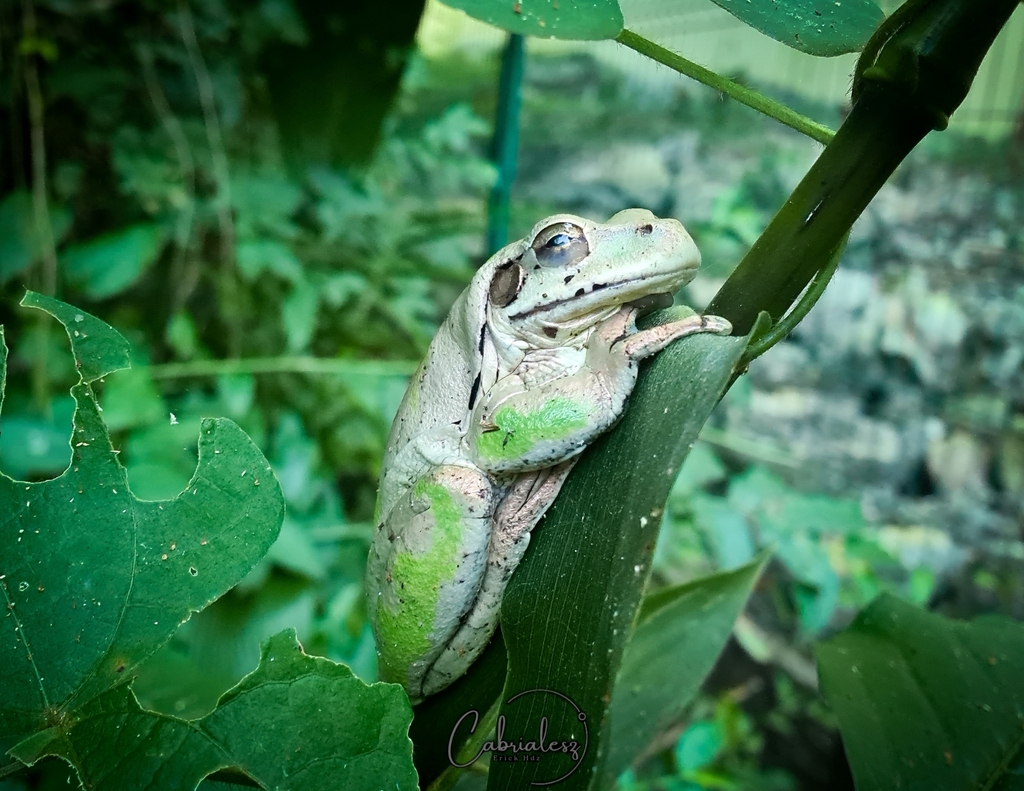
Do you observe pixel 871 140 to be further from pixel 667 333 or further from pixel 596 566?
pixel 596 566

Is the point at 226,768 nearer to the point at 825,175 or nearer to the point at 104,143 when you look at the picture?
the point at 825,175

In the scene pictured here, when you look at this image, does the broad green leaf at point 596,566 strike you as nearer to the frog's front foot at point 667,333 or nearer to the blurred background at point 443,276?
the frog's front foot at point 667,333

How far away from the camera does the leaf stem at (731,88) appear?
548mm

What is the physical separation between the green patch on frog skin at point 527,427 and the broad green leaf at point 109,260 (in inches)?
49.6

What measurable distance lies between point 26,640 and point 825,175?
0.60 meters

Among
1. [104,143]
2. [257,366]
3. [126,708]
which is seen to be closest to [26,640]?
[126,708]

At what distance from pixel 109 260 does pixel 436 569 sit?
133 centimetres

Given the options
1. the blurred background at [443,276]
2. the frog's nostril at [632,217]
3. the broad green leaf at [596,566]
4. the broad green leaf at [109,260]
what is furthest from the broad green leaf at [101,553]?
the broad green leaf at [109,260]

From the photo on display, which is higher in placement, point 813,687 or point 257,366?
point 257,366

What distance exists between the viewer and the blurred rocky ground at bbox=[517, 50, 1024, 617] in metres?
1.92

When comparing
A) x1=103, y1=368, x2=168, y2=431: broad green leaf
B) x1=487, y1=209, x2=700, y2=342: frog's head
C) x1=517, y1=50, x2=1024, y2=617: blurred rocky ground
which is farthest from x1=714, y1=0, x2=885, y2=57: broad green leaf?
x1=517, y1=50, x2=1024, y2=617: blurred rocky ground

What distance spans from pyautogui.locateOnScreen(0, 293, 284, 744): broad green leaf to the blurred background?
815 millimetres

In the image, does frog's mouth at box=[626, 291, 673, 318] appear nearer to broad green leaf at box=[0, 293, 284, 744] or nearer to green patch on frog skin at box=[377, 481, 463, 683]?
green patch on frog skin at box=[377, 481, 463, 683]

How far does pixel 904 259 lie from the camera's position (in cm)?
205
